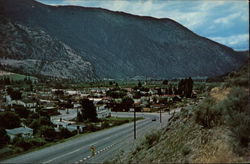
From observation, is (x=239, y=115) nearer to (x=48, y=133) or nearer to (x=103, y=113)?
(x=48, y=133)

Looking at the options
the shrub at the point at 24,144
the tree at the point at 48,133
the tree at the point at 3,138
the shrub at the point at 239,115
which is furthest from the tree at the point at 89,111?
the shrub at the point at 239,115

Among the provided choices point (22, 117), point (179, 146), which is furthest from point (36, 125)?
point (179, 146)

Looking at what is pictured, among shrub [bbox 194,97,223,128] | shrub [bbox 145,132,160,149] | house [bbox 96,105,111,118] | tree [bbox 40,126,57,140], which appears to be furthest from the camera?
house [bbox 96,105,111,118]

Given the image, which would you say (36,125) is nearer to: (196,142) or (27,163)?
(27,163)

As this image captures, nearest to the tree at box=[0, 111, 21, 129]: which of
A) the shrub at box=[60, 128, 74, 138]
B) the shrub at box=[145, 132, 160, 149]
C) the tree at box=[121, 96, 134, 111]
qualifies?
the shrub at box=[60, 128, 74, 138]

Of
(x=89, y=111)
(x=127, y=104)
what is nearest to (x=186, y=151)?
(x=89, y=111)

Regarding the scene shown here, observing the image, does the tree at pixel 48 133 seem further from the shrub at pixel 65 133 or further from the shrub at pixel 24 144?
the shrub at pixel 24 144

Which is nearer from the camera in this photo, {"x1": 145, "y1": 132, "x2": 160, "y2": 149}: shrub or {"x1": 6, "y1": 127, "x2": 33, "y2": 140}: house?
{"x1": 145, "y1": 132, "x2": 160, "y2": 149}: shrub

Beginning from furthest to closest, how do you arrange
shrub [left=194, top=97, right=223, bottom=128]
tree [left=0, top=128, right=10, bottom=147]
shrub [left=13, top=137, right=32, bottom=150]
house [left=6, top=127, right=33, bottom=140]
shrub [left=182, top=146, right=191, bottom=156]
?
1. house [left=6, top=127, right=33, bottom=140]
2. tree [left=0, top=128, right=10, bottom=147]
3. shrub [left=13, top=137, right=32, bottom=150]
4. shrub [left=194, top=97, right=223, bottom=128]
5. shrub [left=182, top=146, right=191, bottom=156]

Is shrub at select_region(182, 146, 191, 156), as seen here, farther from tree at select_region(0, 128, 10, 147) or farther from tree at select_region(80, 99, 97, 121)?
tree at select_region(80, 99, 97, 121)
